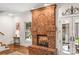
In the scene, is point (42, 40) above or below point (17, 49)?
above

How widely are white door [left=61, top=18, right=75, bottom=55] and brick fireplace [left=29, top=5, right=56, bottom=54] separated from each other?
0.13 m

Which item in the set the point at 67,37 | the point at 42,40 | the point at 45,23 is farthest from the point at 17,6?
the point at 67,37

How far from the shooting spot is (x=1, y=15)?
1843 millimetres

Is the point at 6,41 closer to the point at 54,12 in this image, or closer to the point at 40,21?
the point at 40,21

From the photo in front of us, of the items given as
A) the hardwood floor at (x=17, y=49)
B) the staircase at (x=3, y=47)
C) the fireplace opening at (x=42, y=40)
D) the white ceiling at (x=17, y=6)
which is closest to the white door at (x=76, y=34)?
the fireplace opening at (x=42, y=40)

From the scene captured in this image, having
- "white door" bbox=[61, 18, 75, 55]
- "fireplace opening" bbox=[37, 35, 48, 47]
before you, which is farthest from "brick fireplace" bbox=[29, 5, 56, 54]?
"white door" bbox=[61, 18, 75, 55]

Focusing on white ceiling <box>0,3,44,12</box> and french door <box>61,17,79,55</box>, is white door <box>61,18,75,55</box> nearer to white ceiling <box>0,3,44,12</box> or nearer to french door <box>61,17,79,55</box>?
french door <box>61,17,79,55</box>

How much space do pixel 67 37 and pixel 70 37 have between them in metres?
0.04

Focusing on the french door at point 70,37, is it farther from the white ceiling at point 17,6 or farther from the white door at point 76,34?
the white ceiling at point 17,6

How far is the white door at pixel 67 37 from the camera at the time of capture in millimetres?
A: 1811

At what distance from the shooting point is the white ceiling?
1835 mm

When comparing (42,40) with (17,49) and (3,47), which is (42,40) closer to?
(17,49)

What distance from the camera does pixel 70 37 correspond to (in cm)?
182
